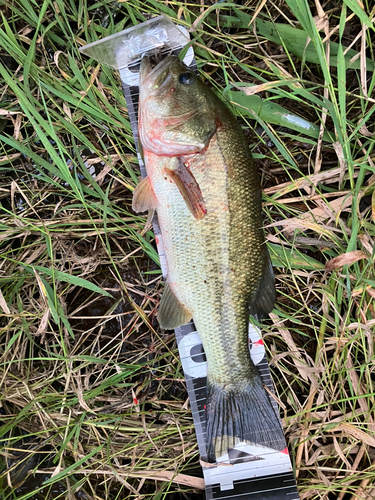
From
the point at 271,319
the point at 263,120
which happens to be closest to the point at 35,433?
the point at 271,319

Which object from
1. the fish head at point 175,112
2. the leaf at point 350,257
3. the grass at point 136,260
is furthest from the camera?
the grass at point 136,260

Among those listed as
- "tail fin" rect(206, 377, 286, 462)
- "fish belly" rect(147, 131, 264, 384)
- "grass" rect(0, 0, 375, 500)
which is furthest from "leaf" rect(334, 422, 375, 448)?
"fish belly" rect(147, 131, 264, 384)

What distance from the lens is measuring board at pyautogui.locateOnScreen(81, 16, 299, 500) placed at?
1.83 meters

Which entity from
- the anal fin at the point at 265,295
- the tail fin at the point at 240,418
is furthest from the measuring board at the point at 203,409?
the anal fin at the point at 265,295

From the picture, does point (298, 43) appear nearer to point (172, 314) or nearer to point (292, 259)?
point (292, 259)

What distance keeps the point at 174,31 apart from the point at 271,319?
1.73 meters

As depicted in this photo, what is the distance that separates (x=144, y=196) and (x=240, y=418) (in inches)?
51.5

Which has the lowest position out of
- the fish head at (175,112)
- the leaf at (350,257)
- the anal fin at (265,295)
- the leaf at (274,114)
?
the anal fin at (265,295)

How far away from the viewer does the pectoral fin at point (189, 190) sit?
156cm

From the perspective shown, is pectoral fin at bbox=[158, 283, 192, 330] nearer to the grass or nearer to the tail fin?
the grass

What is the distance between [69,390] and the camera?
1.93 meters

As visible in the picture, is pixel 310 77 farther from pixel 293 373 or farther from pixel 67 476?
pixel 67 476

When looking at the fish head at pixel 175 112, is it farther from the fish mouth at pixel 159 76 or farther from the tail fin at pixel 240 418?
the tail fin at pixel 240 418

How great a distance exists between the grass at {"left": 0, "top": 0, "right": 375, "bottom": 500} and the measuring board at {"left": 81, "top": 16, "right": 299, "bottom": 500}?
7cm
